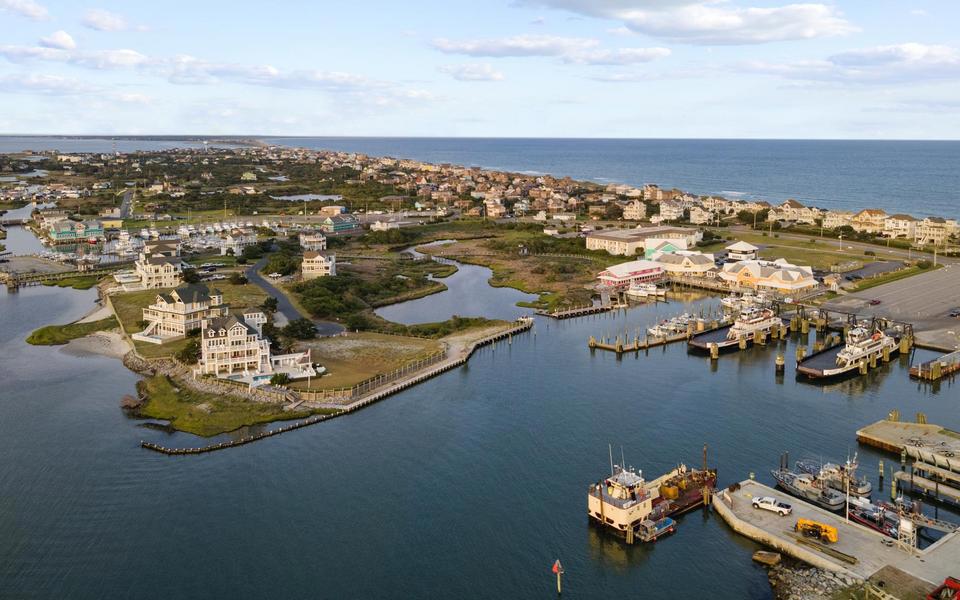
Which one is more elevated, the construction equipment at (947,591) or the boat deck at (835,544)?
the construction equipment at (947,591)

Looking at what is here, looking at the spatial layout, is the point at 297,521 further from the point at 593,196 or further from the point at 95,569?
the point at 593,196

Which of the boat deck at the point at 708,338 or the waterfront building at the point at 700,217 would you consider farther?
the waterfront building at the point at 700,217

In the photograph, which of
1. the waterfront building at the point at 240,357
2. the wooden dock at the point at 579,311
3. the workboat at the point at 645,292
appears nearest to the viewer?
the waterfront building at the point at 240,357

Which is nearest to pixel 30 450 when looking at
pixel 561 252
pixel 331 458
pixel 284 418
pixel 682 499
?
pixel 284 418

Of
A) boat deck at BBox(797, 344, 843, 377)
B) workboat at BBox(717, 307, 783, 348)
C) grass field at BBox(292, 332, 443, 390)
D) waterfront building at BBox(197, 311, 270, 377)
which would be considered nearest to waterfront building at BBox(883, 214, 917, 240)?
workboat at BBox(717, 307, 783, 348)

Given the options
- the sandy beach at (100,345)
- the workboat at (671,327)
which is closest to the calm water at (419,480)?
the sandy beach at (100,345)

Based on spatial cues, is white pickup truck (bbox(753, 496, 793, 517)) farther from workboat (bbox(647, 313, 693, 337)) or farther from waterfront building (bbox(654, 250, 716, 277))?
waterfront building (bbox(654, 250, 716, 277))

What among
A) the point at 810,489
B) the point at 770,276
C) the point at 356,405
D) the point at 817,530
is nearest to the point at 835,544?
the point at 817,530

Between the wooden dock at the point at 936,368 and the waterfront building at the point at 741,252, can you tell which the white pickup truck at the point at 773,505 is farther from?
the waterfront building at the point at 741,252
